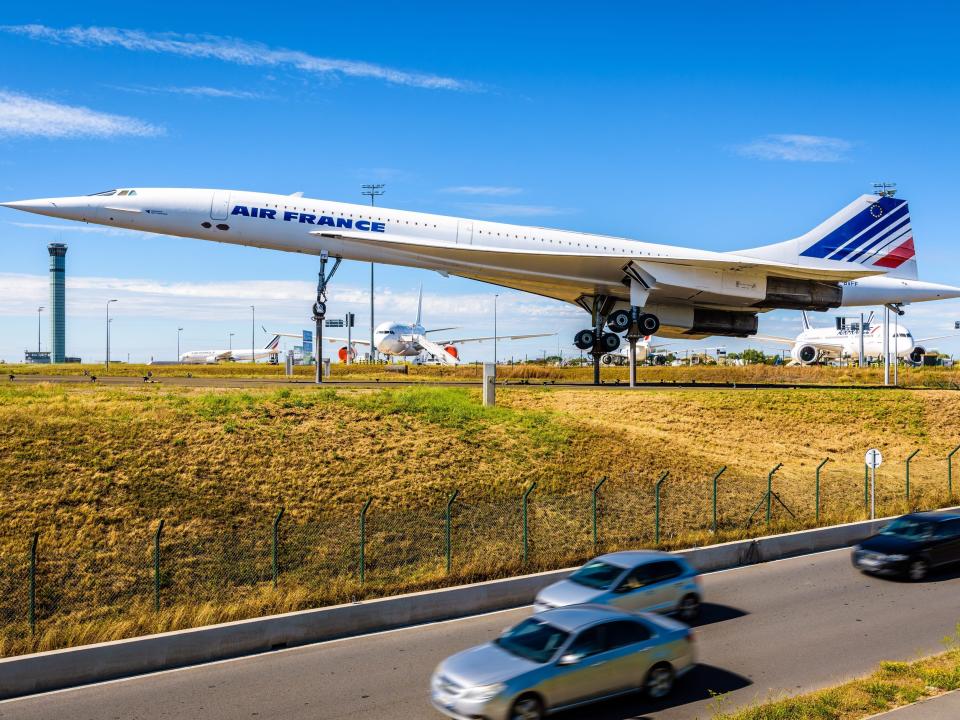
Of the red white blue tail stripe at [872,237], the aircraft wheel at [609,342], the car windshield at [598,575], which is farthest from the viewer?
the red white blue tail stripe at [872,237]

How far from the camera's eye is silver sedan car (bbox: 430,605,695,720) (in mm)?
8922

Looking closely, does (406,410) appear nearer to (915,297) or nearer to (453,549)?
(453,549)

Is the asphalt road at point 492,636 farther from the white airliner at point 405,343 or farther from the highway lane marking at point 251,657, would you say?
the white airliner at point 405,343

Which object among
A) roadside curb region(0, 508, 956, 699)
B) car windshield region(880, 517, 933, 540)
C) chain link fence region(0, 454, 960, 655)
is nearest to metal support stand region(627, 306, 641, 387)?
chain link fence region(0, 454, 960, 655)

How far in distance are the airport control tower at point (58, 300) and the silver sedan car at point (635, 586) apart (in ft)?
598

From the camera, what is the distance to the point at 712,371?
59844 millimetres

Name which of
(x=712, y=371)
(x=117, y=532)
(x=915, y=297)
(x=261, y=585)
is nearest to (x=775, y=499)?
(x=261, y=585)

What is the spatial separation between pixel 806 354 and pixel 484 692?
76.6 meters

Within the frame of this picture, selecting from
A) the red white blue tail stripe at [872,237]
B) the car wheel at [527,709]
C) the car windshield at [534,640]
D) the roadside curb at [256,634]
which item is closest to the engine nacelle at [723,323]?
the red white blue tail stripe at [872,237]

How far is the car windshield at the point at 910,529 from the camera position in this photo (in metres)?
16.6

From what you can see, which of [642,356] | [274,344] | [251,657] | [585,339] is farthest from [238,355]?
[251,657]

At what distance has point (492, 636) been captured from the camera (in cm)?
1318

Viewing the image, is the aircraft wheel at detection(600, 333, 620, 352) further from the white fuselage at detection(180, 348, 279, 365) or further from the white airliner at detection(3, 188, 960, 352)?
the white fuselage at detection(180, 348, 279, 365)

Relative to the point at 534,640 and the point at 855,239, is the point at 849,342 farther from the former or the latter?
the point at 534,640
